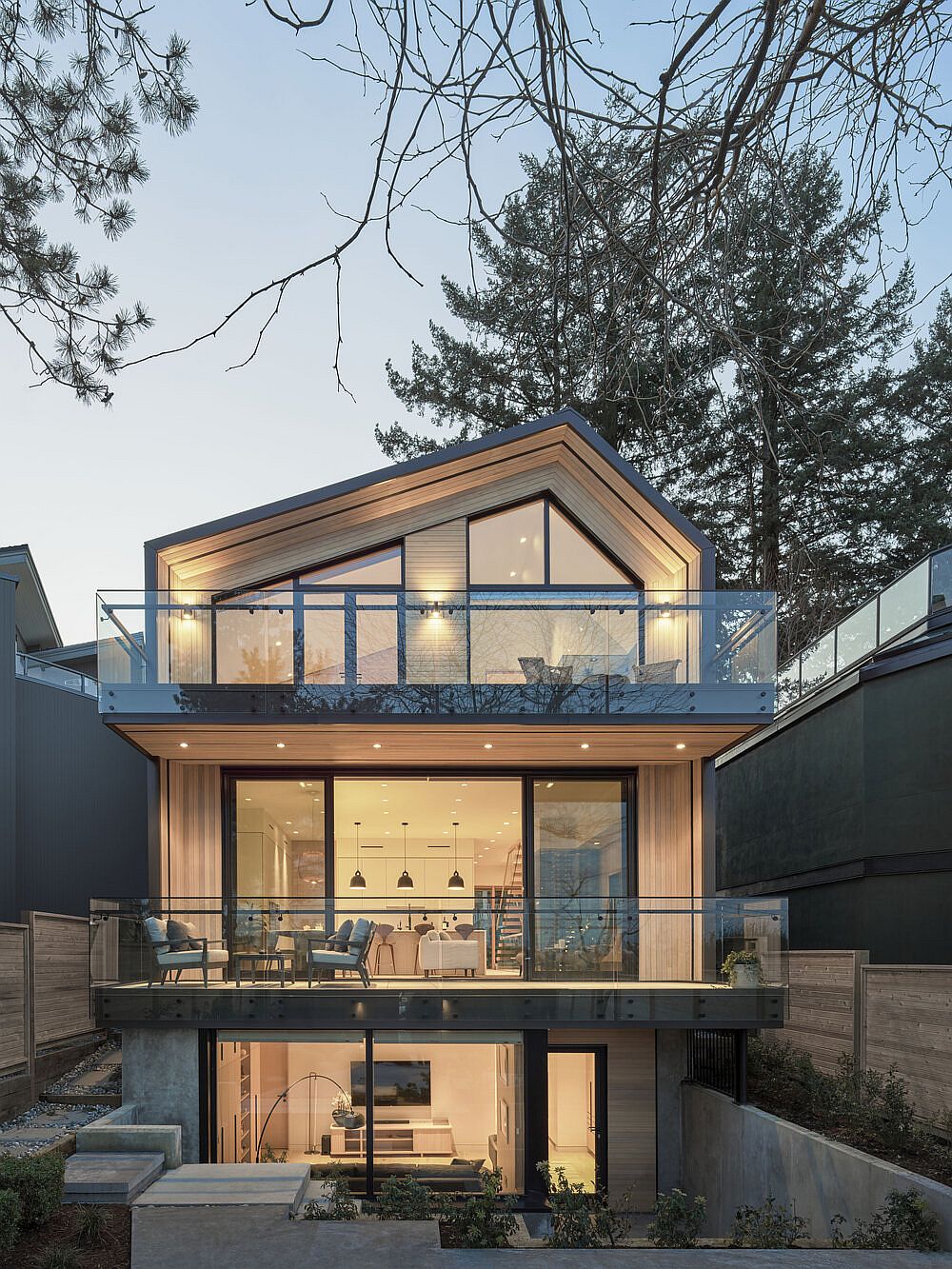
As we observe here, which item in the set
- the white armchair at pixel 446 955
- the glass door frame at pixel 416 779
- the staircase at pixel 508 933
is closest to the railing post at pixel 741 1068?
the staircase at pixel 508 933

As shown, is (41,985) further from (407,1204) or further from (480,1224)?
(480,1224)

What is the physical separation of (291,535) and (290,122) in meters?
11.3

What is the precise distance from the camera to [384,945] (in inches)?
492

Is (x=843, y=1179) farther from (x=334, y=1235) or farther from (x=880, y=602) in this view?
(x=880, y=602)

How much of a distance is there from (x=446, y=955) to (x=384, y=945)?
698 mm

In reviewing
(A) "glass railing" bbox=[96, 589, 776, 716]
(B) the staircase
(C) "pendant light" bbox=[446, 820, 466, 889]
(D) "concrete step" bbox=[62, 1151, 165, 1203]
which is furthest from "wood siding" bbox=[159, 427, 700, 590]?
(D) "concrete step" bbox=[62, 1151, 165, 1203]

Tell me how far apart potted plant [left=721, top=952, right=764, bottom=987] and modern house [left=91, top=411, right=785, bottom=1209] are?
0.11 meters

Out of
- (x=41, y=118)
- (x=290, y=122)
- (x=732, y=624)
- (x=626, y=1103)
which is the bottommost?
(x=626, y=1103)

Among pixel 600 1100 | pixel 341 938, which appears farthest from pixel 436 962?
pixel 600 1100

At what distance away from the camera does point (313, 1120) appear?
12773mm

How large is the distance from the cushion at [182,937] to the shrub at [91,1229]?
4.44 metres

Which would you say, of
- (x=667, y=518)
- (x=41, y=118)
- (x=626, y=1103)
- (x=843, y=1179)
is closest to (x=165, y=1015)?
(x=626, y=1103)

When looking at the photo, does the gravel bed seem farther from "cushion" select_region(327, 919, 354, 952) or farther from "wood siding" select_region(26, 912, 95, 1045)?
"cushion" select_region(327, 919, 354, 952)

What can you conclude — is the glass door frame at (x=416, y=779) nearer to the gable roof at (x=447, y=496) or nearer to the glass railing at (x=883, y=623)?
the gable roof at (x=447, y=496)
